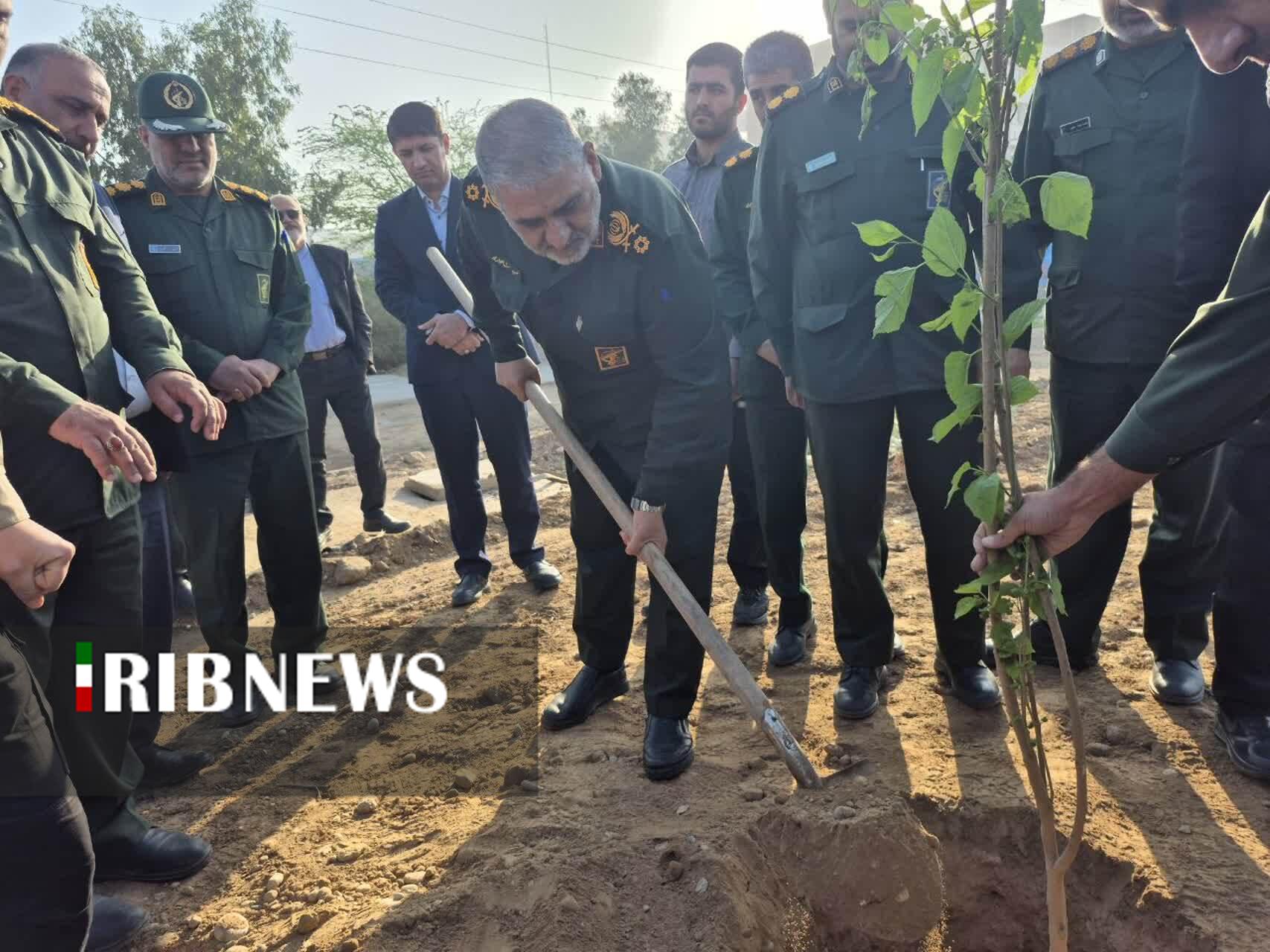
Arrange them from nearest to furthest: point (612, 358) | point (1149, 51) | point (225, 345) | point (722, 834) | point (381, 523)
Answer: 1. point (722, 834)
2. point (1149, 51)
3. point (612, 358)
4. point (225, 345)
5. point (381, 523)

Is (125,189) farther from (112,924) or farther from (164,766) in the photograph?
(112,924)

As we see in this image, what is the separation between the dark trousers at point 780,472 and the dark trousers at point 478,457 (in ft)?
4.36

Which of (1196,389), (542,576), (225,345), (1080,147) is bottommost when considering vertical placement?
(542,576)

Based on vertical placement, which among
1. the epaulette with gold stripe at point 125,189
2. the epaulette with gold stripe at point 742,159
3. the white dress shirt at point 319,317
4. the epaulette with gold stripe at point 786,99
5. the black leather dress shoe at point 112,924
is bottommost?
the black leather dress shoe at point 112,924

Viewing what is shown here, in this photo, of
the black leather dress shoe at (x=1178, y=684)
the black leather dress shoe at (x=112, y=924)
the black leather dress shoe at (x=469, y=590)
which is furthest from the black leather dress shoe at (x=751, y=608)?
the black leather dress shoe at (x=112, y=924)

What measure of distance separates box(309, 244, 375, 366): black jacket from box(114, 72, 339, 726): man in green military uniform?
7.89 ft

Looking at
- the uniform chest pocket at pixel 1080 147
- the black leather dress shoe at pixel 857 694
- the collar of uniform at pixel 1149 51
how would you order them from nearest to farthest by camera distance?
the collar of uniform at pixel 1149 51, the uniform chest pocket at pixel 1080 147, the black leather dress shoe at pixel 857 694

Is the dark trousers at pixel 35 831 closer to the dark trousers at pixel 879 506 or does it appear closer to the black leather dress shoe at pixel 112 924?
the black leather dress shoe at pixel 112 924

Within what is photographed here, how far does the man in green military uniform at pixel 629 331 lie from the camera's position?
2.22m

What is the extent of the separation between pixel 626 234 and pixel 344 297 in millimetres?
3876

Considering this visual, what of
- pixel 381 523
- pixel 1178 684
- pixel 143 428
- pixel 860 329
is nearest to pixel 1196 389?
pixel 860 329

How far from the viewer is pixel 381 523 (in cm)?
563

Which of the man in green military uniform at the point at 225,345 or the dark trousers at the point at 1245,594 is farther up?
the man in green military uniform at the point at 225,345

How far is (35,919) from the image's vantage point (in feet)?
5.46
